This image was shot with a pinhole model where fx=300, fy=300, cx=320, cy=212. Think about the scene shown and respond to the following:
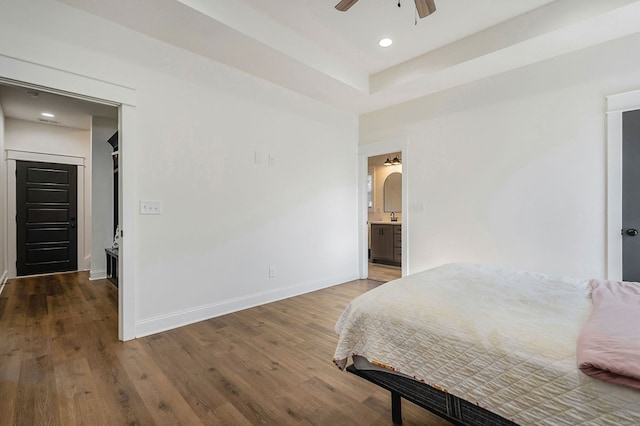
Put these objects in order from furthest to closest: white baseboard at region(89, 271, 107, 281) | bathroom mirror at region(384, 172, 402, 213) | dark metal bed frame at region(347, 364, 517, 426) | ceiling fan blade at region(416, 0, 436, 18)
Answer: bathroom mirror at region(384, 172, 402, 213)
white baseboard at region(89, 271, 107, 281)
ceiling fan blade at region(416, 0, 436, 18)
dark metal bed frame at region(347, 364, 517, 426)

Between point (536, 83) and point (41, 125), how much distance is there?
24.1 feet

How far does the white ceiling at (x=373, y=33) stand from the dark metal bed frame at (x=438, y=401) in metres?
2.76

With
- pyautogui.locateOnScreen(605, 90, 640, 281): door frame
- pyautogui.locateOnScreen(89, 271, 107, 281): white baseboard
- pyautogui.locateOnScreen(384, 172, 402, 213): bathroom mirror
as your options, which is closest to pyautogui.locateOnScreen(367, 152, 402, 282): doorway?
pyautogui.locateOnScreen(384, 172, 402, 213): bathroom mirror

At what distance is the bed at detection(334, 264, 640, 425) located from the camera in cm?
89

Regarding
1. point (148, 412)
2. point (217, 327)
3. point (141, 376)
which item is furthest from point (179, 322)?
point (148, 412)

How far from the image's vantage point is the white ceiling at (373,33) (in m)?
2.38

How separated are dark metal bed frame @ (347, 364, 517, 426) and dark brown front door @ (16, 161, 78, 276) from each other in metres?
6.19

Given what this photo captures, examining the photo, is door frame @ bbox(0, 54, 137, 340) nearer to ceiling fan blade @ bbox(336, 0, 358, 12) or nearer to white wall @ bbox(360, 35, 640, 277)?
ceiling fan blade @ bbox(336, 0, 358, 12)

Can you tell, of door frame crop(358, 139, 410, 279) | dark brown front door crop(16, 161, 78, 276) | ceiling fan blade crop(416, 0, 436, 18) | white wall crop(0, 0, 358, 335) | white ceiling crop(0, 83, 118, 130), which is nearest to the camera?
ceiling fan blade crop(416, 0, 436, 18)

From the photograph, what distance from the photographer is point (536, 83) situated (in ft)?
10.2

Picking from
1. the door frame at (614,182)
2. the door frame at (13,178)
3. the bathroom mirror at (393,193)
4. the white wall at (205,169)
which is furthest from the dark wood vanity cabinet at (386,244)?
the door frame at (13,178)

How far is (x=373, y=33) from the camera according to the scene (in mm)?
2986

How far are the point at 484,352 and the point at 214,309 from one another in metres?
2.66

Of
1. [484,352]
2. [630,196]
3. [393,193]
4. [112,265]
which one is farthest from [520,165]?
[112,265]
